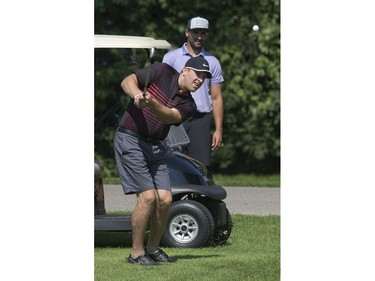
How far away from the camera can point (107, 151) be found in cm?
1839

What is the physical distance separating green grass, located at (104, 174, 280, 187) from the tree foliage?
0.27 meters

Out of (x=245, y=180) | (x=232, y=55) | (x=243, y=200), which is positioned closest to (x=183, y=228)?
(x=243, y=200)

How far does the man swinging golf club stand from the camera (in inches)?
324

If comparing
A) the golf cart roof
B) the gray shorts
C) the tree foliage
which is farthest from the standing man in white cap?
the tree foliage

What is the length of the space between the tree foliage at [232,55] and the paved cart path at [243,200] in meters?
3.24

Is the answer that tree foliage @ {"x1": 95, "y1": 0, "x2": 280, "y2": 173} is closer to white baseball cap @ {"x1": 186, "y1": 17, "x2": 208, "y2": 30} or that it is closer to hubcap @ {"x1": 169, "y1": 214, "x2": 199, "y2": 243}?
white baseball cap @ {"x1": 186, "y1": 17, "x2": 208, "y2": 30}

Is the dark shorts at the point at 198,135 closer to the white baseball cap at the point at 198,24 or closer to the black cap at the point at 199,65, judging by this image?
the white baseball cap at the point at 198,24

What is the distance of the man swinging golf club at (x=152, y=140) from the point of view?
8.23 m

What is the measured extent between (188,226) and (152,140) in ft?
3.87

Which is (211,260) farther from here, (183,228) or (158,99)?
(158,99)

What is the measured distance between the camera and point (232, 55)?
17.8 metres
